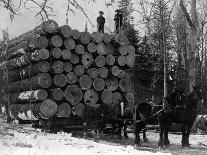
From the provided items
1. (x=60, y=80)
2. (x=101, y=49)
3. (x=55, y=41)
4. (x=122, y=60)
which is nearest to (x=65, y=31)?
(x=55, y=41)

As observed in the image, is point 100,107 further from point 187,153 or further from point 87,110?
point 187,153

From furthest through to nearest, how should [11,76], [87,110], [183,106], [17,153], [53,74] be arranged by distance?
[11,76] < [53,74] < [87,110] < [183,106] < [17,153]

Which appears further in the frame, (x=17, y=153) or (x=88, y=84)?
(x=88, y=84)

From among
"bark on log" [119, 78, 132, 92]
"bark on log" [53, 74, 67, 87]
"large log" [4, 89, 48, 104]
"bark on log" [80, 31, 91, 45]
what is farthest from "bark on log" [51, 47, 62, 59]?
"bark on log" [119, 78, 132, 92]

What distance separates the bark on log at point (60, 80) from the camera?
15594 mm

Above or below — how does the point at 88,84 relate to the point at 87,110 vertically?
above

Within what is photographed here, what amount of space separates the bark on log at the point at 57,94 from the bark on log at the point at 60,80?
0.23 metres

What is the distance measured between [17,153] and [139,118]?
19.8 feet

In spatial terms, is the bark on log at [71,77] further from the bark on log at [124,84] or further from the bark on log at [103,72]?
the bark on log at [124,84]

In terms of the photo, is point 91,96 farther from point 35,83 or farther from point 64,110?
point 35,83

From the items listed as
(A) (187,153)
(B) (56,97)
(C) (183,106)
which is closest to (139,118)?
(C) (183,106)

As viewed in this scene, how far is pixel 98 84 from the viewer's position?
16.6 meters

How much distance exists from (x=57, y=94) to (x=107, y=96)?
7.75 feet

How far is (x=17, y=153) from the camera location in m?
7.64
